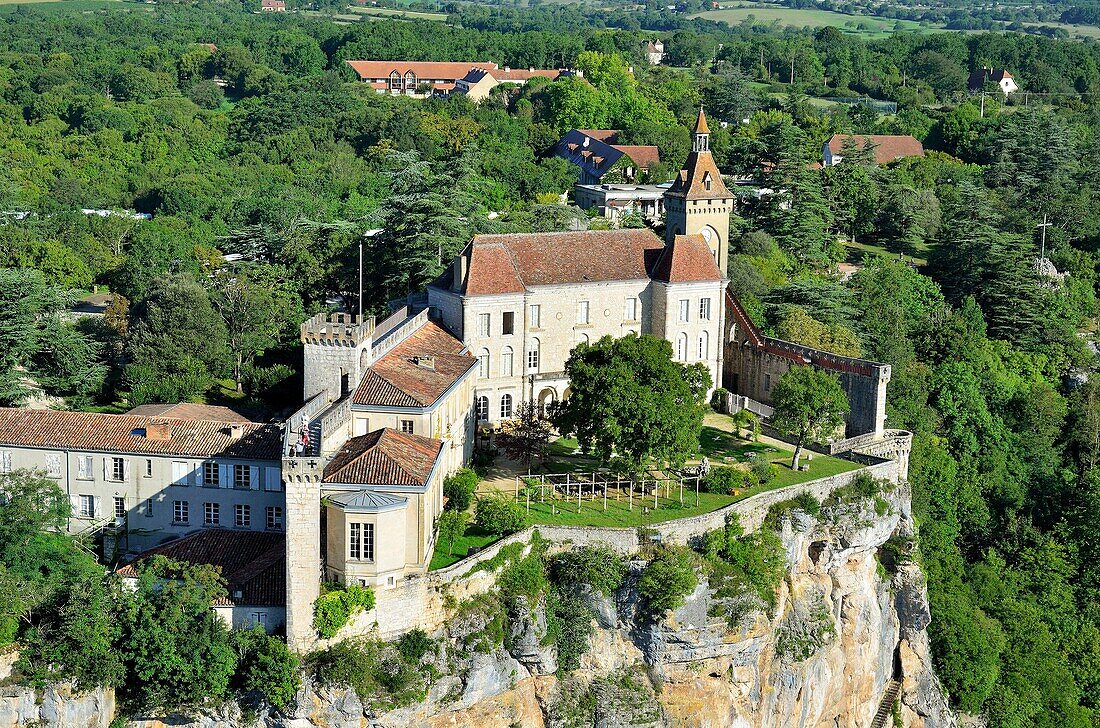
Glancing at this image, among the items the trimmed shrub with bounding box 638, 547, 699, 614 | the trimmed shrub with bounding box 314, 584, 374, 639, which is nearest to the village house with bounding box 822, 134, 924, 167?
the trimmed shrub with bounding box 638, 547, 699, 614

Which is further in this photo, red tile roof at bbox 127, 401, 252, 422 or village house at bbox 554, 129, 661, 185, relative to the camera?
village house at bbox 554, 129, 661, 185

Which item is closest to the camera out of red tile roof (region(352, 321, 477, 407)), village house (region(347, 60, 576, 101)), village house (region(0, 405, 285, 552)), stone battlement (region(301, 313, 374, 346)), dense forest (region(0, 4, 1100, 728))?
village house (region(0, 405, 285, 552))

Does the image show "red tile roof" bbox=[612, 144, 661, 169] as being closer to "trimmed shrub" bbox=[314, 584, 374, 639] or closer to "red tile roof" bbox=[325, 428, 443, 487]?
"red tile roof" bbox=[325, 428, 443, 487]

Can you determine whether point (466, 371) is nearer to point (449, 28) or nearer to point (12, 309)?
point (12, 309)

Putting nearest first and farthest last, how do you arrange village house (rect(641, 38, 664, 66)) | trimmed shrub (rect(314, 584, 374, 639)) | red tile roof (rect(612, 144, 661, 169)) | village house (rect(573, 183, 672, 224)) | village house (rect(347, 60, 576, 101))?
trimmed shrub (rect(314, 584, 374, 639)), village house (rect(573, 183, 672, 224)), red tile roof (rect(612, 144, 661, 169)), village house (rect(347, 60, 576, 101)), village house (rect(641, 38, 664, 66))

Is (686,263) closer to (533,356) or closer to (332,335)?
(533,356)

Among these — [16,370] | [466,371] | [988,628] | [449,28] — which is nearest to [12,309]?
[16,370]
